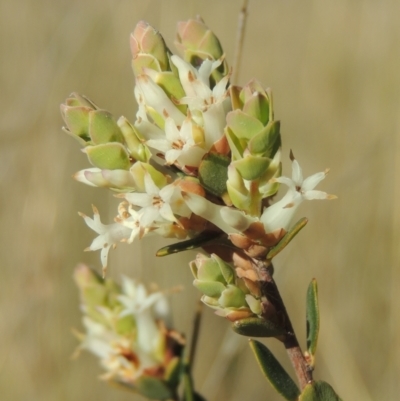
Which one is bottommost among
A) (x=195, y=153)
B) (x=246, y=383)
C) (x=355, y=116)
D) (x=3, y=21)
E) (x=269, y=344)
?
(x=246, y=383)

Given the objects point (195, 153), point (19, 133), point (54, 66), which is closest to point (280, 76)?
point (54, 66)

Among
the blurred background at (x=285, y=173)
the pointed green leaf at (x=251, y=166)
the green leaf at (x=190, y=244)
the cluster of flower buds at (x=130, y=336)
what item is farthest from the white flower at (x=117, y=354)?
the blurred background at (x=285, y=173)

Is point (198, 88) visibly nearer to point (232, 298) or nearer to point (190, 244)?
point (190, 244)

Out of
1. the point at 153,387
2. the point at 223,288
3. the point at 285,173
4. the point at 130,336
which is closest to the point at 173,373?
the point at 153,387

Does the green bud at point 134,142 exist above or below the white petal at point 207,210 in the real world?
above

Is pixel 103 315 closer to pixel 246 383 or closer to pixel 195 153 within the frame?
pixel 195 153

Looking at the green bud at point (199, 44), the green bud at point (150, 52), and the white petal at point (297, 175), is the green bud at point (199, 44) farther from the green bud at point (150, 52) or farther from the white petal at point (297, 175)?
the white petal at point (297, 175)
